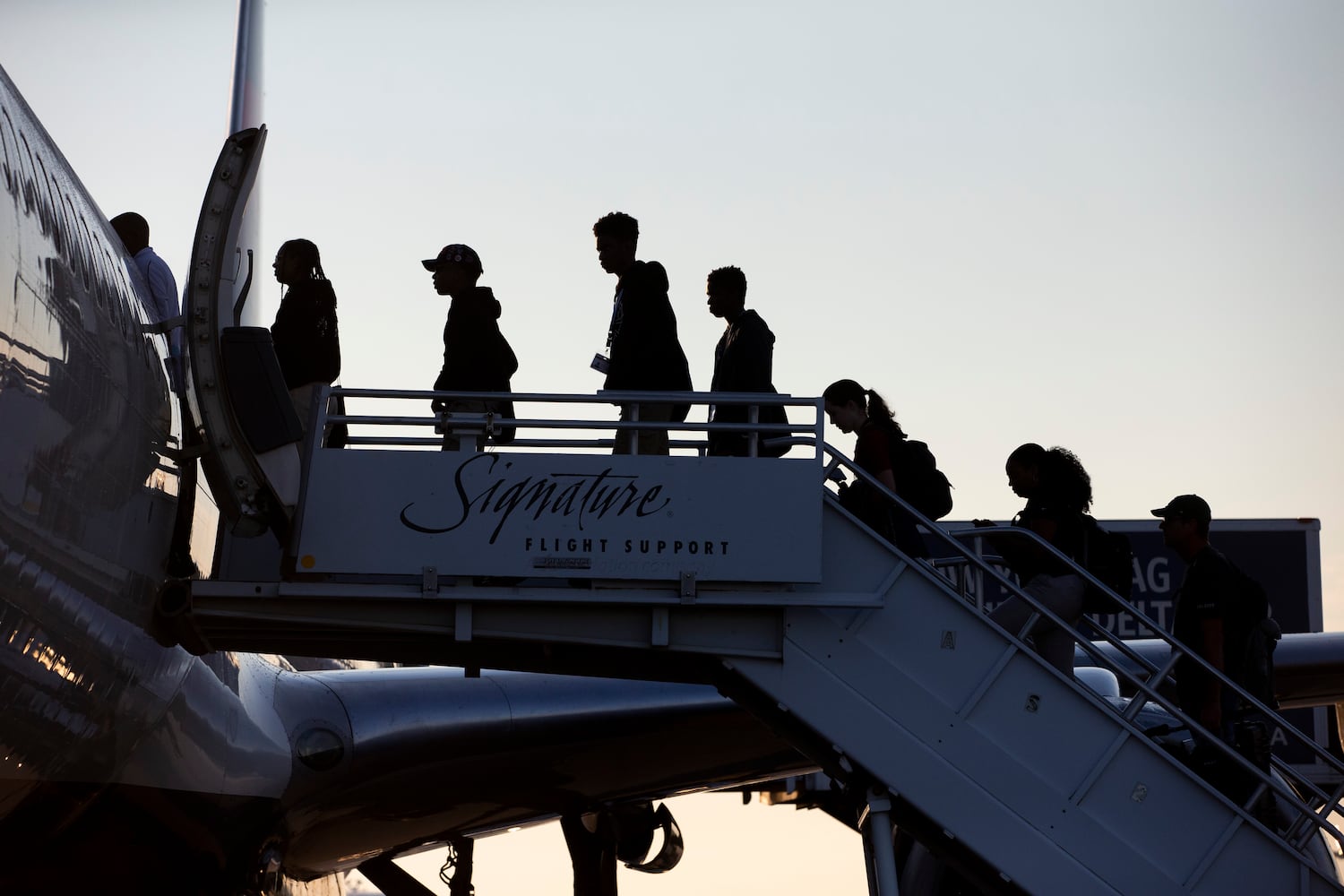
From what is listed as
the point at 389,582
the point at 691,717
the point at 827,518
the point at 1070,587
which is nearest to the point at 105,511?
the point at 389,582

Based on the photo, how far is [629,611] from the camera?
7.55 m

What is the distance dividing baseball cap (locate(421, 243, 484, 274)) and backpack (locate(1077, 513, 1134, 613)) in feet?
12.4

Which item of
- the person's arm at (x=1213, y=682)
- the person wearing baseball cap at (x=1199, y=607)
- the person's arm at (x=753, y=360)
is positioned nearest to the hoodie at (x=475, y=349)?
the person's arm at (x=753, y=360)

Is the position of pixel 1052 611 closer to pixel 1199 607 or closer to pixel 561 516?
pixel 1199 607

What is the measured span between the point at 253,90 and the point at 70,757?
1370 centimetres

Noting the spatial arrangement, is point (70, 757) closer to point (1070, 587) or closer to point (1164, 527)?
point (1070, 587)

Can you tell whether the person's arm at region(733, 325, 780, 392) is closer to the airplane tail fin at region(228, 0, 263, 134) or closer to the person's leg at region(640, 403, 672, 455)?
the person's leg at region(640, 403, 672, 455)

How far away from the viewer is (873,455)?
27.7ft

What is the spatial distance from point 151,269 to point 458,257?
204cm

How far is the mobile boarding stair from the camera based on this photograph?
7281 millimetres

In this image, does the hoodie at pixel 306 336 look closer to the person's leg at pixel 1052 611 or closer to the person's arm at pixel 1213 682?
the person's leg at pixel 1052 611

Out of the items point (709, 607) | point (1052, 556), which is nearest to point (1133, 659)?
point (1052, 556)

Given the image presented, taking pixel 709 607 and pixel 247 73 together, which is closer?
pixel 709 607

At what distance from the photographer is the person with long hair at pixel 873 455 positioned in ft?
27.5
